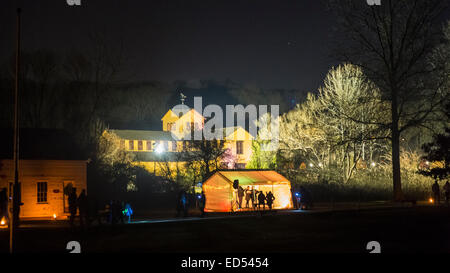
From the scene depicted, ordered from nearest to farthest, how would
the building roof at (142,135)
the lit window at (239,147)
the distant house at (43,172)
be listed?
1. the distant house at (43,172)
2. the lit window at (239,147)
3. the building roof at (142,135)

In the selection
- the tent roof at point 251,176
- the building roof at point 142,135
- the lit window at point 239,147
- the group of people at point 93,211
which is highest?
the building roof at point 142,135

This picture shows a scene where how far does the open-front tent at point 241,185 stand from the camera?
113 ft

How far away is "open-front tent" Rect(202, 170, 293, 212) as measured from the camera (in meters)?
34.3

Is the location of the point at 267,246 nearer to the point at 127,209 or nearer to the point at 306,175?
the point at 127,209

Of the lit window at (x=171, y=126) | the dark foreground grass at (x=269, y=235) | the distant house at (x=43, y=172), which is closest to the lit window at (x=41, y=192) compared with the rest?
the distant house at (x=43, y=172)

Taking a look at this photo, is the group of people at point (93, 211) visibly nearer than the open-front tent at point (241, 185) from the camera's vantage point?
Yes

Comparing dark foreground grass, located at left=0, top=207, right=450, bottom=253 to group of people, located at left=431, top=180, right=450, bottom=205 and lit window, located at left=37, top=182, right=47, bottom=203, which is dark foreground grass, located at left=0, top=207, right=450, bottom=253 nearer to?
group of people, located at left=431, top=180, right=450, bottom=205

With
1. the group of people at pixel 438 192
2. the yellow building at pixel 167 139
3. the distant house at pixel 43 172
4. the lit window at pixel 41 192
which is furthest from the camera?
the yellow building at pixel 167 139

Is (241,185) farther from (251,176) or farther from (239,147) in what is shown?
(239,147)

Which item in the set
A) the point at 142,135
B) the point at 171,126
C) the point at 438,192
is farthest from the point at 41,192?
the point at 171,126

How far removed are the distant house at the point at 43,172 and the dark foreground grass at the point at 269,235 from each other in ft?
39.6

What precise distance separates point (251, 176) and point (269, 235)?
558 inches

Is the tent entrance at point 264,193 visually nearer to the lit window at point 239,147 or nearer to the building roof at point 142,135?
the lit window at point 239,147
